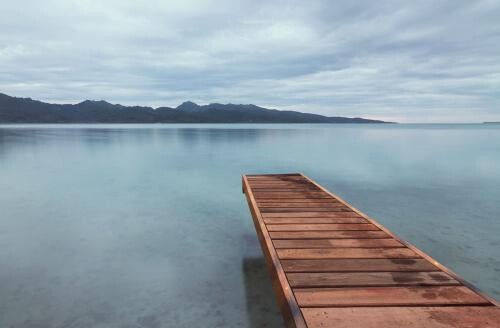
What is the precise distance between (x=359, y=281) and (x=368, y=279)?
0.43 ft

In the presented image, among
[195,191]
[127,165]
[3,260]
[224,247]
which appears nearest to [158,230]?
[224,247]

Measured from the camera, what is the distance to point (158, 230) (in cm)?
937

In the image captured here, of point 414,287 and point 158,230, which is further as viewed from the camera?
point 158,230

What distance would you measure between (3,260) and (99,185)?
9.51 metres

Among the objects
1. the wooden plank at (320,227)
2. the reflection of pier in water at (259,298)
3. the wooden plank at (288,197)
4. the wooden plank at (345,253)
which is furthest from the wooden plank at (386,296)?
the wooden plank at (288,197)

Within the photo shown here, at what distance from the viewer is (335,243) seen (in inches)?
196

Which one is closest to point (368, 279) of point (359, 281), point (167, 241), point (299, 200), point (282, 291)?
point (359, 281)

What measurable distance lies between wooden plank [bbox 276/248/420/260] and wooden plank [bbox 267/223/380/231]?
971 millimetres

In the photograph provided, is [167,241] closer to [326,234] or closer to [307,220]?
[307,220]

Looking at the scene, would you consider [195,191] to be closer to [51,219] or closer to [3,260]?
[51,219]

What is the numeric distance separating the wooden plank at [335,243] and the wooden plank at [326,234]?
0.15 m

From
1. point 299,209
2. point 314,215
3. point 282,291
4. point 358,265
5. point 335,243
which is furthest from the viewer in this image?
point 299,209

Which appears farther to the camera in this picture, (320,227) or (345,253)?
(320,227)

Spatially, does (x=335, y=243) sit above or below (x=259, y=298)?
above
